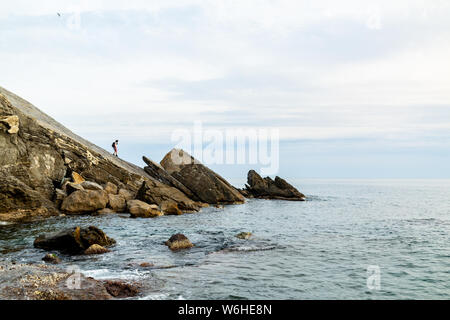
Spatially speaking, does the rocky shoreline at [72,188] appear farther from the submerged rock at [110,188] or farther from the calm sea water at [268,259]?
the calm sea water at [268,259]

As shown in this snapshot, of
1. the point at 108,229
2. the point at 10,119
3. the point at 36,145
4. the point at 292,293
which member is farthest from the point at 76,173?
the point at 292,293

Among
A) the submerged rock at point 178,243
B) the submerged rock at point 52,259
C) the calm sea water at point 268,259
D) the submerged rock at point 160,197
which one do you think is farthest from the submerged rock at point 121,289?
the submerged rock at point 160,197

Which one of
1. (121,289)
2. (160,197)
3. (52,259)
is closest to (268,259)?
(121,289)

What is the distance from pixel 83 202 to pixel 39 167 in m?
7.56

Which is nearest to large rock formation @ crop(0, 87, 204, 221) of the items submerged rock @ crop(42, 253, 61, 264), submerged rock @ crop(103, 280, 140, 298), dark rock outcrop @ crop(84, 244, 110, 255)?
dark rock outcrop @ crop(84, 244, 110, 255)

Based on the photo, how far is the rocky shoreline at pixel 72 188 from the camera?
59.7 feet

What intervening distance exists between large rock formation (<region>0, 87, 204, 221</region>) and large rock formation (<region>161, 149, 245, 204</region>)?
15.6 feet

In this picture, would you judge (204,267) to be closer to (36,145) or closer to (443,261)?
(443,261)

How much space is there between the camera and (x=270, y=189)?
65.9 m

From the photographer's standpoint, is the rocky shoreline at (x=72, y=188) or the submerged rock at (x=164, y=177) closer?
the rocky shoreline at (x=72, y=188)

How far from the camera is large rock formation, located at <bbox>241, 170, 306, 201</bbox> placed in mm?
63812

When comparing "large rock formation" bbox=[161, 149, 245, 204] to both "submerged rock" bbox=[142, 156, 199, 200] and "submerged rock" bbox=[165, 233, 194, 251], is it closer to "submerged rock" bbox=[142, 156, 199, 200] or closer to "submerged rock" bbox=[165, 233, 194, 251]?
"submerged rock" bbox=[142, 156, 199, 200]

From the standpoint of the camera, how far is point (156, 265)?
15.8 meters

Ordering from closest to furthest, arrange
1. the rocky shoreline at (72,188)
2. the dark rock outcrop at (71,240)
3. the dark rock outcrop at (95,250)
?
the dark rock outcrop at (95,250) < the rocky shoreline at (72,188) < the dark rock outcrop at (71,240)
